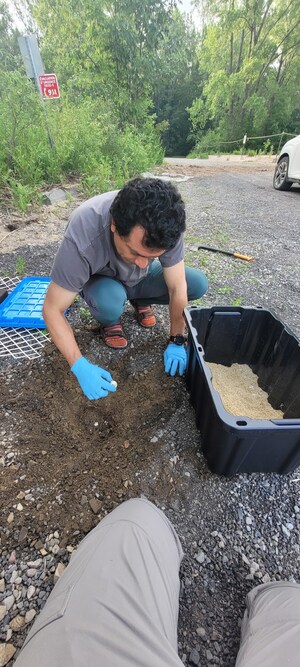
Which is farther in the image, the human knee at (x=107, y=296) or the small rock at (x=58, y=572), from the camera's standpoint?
the human knee at (x=107, y=296)

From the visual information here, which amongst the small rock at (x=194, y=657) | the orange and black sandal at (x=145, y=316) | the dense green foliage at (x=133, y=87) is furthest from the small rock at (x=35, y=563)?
the dense green foliage at (x=133, y=87)

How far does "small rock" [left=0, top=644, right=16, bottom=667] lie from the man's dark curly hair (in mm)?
1286

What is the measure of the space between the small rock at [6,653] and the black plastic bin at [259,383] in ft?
2.60

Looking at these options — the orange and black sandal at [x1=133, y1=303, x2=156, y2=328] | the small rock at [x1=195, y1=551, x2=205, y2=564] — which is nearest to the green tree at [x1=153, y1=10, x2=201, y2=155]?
the orange and black sandal at [x1=133, y1=303, x2=156, y2=328]

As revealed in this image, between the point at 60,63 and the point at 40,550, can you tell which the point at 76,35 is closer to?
the point at 60,63

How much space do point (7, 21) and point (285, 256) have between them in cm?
3287

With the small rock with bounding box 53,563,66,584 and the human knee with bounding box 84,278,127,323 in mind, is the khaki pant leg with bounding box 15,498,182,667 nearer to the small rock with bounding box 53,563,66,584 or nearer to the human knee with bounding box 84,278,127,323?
the small rock with bounding box 53,563,66,584

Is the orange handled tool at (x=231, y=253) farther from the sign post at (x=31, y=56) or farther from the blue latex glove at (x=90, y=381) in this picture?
the sign post at (x=31, y=56)

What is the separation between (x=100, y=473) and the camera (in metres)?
1.17

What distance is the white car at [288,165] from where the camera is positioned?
4684 millimetres

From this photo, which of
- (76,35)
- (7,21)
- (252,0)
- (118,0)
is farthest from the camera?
(7,21)

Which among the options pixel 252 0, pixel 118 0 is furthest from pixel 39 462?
pixel 252 0

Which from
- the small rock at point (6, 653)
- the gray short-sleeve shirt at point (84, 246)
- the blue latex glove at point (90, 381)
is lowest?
the small rock at point (6, 653)

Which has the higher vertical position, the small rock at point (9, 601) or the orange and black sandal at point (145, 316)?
the orange and black sandal at point (145, 316)
